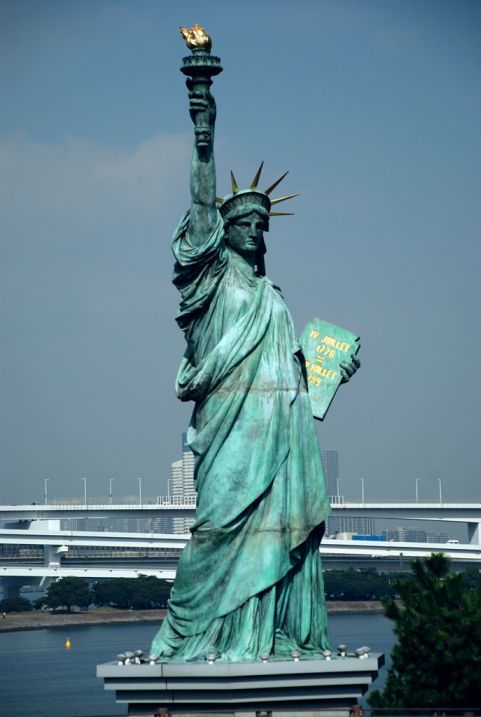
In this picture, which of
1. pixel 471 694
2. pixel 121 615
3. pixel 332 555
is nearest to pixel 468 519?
pixel 332 555

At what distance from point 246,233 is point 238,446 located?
2.46 metres

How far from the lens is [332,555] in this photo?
94.4m

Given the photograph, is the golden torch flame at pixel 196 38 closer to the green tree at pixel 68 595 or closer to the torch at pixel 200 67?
the torch at pixel 200 67

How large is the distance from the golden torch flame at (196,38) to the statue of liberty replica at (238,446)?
11 mm

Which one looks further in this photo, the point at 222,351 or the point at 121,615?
the point at 121,615

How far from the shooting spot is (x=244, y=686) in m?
17.1

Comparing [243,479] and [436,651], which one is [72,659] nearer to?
[436,651]

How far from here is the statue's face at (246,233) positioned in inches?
737

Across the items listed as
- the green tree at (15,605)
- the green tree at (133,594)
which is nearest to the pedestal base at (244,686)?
the green tree at (133,594)

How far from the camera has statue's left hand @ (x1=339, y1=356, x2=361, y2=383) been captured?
62.9 ft

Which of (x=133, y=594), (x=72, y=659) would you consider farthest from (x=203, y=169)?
(x=133, y=594)

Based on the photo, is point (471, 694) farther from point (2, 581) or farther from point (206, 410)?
point (2, 581)

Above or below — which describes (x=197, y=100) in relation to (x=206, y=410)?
above

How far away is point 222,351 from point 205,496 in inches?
62.7
